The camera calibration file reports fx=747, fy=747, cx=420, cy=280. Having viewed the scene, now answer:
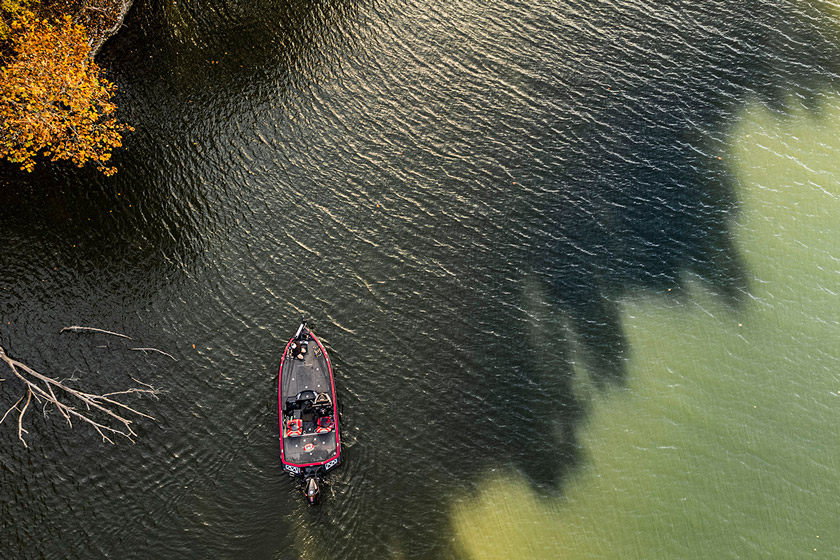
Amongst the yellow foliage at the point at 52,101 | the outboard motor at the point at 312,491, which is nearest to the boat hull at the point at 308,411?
the outboard motor at the point at 312,491

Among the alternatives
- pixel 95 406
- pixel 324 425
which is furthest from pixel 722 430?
pixel 95 406

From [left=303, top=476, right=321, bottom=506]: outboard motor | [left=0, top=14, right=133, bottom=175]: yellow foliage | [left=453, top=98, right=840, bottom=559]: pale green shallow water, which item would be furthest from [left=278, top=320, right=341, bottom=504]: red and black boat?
[left=0, top=14, right=133, bottom=175]: yellow foliage

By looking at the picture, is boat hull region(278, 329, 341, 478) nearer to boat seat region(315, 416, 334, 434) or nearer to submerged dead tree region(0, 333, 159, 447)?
boat seat region(315, 416, 334, 434)

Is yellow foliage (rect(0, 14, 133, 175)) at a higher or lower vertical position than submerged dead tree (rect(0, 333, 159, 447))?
higher

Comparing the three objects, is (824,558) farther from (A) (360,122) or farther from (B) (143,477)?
(A) (360,122)

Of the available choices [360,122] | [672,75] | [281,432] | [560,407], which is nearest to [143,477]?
[281,432]

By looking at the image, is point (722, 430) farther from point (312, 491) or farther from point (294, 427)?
point (294, 427)
